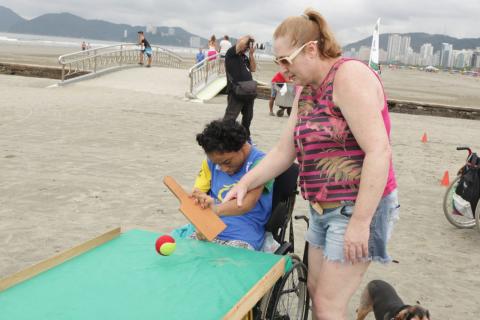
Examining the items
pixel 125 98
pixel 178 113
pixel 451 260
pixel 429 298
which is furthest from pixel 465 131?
pixel 429 298

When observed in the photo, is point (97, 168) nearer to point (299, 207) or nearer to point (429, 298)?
point (299, 207)

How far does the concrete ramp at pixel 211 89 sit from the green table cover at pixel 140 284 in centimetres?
1412

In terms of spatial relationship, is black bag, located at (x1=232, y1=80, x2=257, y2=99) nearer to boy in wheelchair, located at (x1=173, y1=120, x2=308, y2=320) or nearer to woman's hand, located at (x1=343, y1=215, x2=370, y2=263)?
boy in wheelchair, located at (x1=173, y1=120, x2=308, y2=320)

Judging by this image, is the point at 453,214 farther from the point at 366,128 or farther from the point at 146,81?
the point at 146,81

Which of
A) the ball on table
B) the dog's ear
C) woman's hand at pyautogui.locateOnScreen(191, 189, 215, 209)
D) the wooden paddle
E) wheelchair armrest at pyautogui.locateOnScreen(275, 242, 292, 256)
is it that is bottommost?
the dog's ear

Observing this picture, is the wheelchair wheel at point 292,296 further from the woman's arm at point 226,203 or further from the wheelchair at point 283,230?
the woman's arm at point 226,203

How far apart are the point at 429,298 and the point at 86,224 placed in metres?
3.00

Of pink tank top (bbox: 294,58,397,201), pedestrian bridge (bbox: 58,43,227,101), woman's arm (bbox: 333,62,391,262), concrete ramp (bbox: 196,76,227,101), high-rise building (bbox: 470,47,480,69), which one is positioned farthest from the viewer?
high-rise building (bbox: 470,47,480,69)

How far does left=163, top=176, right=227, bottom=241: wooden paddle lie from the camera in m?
2.48

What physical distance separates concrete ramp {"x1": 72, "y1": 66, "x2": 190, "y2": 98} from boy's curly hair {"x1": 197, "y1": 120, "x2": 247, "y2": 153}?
14.3 m

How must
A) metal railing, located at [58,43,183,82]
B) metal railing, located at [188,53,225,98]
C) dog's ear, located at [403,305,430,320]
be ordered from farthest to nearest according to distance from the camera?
1. metal railing, located at [58,43,183,82]
2. metal railing, located at [188,53,225,98]
3. dog's ear, located at [403,305,430,320]

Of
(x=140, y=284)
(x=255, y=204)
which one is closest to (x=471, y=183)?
(x=255, y=204)

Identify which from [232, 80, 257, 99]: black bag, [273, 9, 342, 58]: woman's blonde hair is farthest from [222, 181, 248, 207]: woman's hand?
[232, 80, 257, 99]: black bag

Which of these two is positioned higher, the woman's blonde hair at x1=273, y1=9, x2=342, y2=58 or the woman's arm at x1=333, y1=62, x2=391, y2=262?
the woman's blonde hair at x1=273, y1=9, x2=342, y2=58
